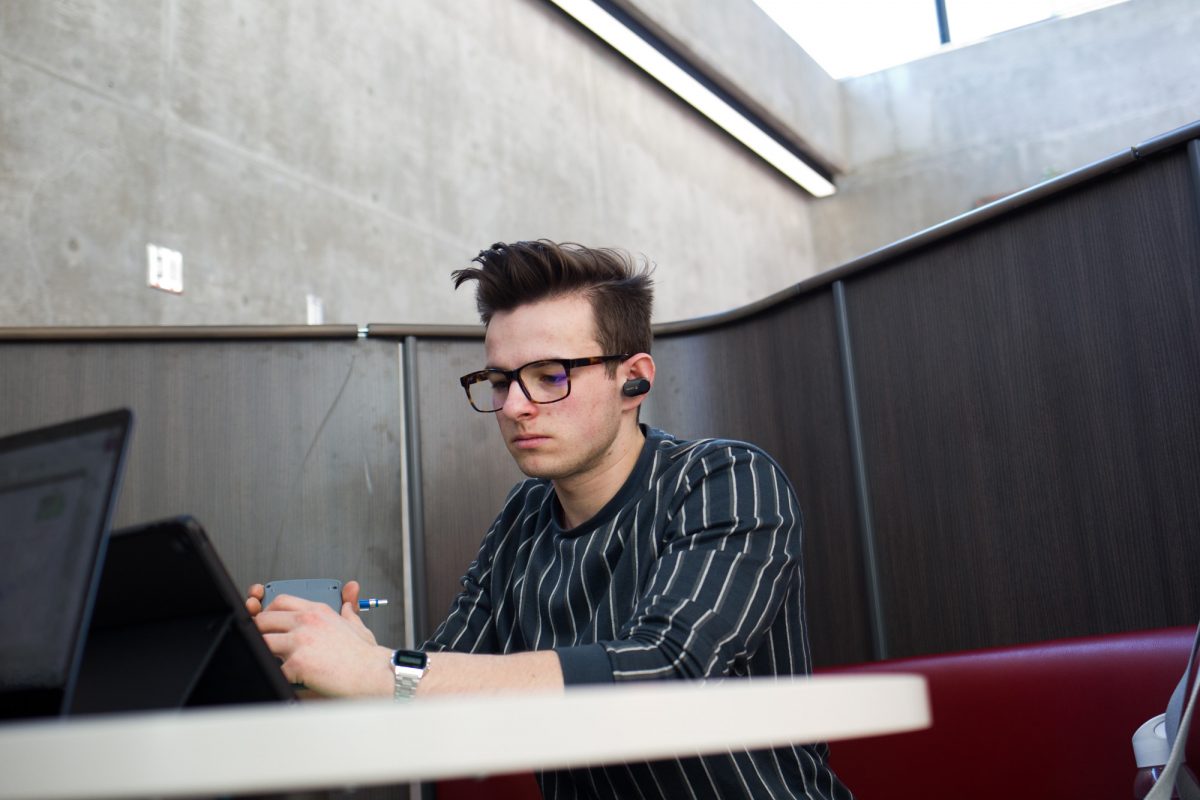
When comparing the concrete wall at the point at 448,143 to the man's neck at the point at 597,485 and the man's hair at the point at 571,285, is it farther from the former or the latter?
the man's neck at the point at 597,485

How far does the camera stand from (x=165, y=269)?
10.0 feet

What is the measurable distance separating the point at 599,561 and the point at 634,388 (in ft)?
0.90

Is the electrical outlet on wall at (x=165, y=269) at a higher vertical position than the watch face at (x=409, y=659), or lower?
higher

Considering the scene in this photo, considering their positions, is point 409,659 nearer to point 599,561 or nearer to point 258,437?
point 599,561

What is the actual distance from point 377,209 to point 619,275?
91.2 inches

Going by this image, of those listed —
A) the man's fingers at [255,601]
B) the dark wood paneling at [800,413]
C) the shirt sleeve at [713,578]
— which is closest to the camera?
the shirt sleeve at [713,578]

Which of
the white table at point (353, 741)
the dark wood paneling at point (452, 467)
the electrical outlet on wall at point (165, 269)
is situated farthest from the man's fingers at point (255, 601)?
the electrical outlet on wall at point (165, 269)

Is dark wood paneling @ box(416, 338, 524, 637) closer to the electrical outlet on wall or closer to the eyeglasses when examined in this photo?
the eyeglasses

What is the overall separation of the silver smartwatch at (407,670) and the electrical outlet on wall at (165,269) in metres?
2.34

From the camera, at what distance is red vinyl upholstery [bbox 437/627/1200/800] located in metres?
1.43

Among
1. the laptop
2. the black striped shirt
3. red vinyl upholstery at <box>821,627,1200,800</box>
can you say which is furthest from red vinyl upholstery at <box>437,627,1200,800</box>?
the laptop

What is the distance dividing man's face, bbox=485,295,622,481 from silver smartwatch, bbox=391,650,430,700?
1.83 ft

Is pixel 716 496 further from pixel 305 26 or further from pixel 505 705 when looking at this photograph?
pixel 305 26

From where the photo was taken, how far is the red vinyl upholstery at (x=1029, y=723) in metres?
1.43
